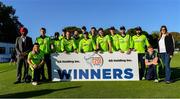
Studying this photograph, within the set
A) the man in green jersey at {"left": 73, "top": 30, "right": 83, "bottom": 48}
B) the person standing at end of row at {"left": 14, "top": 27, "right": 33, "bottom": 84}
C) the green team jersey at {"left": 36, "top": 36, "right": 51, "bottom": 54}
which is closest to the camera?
the person standing at end of row at {"left": 14, "top": 27, "right": 33, "bottom": 84}

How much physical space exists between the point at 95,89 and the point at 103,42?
2.81m

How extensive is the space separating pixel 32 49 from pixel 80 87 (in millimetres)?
2738

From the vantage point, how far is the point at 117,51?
14031 millimetres

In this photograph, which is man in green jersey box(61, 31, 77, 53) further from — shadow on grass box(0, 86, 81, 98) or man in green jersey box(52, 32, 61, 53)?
shadow on grass box(0, 86, 81, 98)

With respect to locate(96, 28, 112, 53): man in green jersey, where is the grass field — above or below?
below

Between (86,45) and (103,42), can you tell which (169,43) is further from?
(86,45)

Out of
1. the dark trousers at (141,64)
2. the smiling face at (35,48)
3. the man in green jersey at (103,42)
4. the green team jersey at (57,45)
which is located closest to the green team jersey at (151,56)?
the dark trousers at (141,64)

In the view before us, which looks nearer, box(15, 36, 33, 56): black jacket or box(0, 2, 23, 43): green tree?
box(15, 36, 33, 56): black jacket

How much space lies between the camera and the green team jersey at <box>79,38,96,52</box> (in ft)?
47.0

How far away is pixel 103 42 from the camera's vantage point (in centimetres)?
1430

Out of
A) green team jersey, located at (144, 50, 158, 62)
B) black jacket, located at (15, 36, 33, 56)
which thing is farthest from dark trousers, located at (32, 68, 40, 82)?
green team jersey, located at (144, 50, 158, 62)

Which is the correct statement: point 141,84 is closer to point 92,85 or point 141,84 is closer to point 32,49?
point 92,85

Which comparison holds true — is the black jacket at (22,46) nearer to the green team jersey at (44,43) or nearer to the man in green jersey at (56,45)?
the green team jersey at (44,43)

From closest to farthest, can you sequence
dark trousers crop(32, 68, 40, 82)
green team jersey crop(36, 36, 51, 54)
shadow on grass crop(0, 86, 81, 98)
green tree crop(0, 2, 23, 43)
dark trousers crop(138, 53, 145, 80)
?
shadow on grass crop(0, 86, 81, 98) < dark trousers crop(32, 68, 40, 82) < dark trousers crop(138, 53, 145, 80) < green team jersey crop(36, 36, 51, 54) < green tree crop(0, 2, 23, 43)
